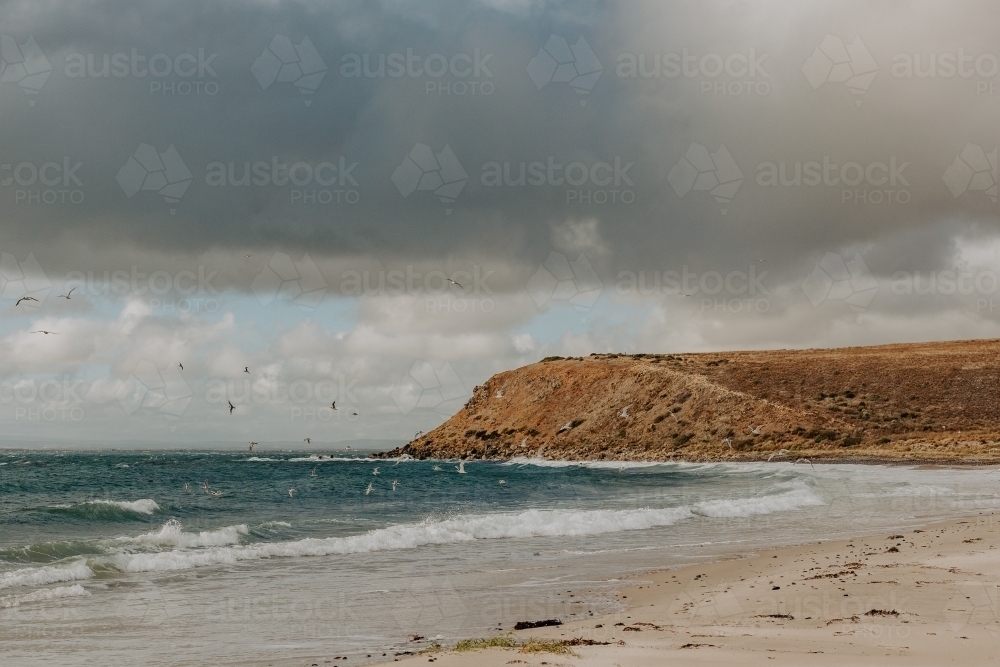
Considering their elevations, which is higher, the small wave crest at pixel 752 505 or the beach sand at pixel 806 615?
the beach sand at pixel 806 615

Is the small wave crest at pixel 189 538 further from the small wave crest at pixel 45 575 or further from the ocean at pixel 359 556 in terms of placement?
the small wave crest at pixel 45 575

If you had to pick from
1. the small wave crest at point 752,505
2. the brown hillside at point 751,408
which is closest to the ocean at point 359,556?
the small wave crest at point 752,505

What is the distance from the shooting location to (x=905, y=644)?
9.68m

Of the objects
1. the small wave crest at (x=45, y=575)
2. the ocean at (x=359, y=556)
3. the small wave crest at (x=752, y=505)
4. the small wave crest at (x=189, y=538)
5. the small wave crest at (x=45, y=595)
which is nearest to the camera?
the ocean at (x=359, y=556)

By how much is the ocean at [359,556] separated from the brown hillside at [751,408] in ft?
102

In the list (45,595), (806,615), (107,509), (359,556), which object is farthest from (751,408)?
(45,595)

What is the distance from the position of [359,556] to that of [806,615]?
13008 mm

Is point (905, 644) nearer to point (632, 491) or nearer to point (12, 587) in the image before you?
point (12, 587)

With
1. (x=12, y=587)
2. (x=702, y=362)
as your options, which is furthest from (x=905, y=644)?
(x=702, y=362)

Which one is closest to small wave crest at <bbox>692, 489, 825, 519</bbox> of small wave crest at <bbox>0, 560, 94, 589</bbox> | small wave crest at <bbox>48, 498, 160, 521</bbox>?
small wave crest at <bbox>0, 560, 94, 589</bbox>

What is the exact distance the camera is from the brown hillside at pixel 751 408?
75.9m

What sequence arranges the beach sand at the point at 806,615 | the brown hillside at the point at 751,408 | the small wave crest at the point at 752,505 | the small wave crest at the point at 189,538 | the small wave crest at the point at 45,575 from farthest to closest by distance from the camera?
the brown hillside at the point at 751,408 < the small wave crest at the point at 752,505 < the small wave crest at the point at 189,538 < the small wave crest at the point at 45,575 < the beach sand at the point at 806,615

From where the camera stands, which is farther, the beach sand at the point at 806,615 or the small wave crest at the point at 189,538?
the small wave crest at the point at 189,538

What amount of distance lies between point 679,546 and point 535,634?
11559mm
